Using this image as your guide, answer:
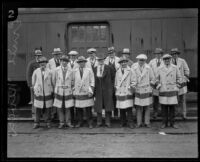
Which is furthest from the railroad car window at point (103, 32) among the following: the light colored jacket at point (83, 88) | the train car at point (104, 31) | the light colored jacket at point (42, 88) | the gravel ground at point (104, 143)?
the gravel ground at point (104, 143)

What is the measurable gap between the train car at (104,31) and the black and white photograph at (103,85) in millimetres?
29

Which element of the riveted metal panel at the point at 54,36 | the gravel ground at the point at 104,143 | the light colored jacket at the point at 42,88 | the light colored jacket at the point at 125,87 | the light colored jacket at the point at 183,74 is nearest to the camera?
the gravel ground at the point at 104,143

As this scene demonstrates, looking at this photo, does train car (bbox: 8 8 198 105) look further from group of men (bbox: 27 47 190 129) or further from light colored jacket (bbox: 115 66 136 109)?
light colored jacket (bbox: 115 66 136 109)

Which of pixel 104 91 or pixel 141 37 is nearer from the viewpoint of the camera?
pixel 104 91

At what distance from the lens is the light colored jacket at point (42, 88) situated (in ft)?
26.9

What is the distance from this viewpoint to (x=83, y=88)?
816 centimetres

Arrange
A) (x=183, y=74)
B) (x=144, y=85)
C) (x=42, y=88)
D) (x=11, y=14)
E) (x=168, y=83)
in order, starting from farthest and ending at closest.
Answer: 1. (x=183, y=74)
2. (x=42, y=88)
3. (x=144, y=85)
4. (x=168, y=83)
5. (x=11, y=14)

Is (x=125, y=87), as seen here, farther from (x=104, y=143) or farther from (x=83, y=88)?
(x=104, y=143)

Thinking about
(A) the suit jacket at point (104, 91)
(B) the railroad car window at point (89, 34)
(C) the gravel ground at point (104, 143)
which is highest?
(B) the railroad car window at point (89, 34)

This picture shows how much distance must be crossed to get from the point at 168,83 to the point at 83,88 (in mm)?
1993

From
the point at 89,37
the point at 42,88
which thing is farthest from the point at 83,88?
the point at 89,37

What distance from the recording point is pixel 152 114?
9.12 metres

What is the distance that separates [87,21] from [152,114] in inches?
128

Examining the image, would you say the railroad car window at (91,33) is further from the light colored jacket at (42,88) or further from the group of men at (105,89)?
the light colored jacket at (42,88)
